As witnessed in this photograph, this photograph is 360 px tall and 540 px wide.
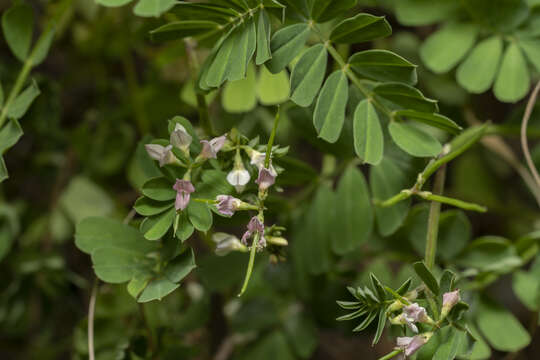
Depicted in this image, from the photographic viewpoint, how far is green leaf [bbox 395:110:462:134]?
0.86 m

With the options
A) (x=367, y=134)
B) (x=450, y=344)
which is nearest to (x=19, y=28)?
(x=367, y=134)

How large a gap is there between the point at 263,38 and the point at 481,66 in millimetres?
558

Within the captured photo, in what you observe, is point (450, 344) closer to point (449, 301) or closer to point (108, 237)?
point (449, 301)

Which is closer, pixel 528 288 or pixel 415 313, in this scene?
pixel 415 313

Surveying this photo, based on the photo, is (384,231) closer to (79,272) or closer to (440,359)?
(440,359)

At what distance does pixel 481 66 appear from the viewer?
113 cm

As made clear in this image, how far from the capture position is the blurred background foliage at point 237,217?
3.65 feet

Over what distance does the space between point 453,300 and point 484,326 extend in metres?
0.44

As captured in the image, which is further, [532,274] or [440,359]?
[532,274]

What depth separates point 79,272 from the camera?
167 cm

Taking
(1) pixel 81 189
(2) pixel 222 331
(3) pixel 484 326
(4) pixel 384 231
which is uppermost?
(4) pixel 384 231

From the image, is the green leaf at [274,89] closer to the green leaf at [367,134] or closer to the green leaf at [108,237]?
the green leaf at [367,134]

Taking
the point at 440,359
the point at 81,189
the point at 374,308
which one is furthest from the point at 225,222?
the point at 81,189

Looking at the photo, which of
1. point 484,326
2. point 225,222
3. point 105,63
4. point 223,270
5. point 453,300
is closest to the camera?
point 453,300
